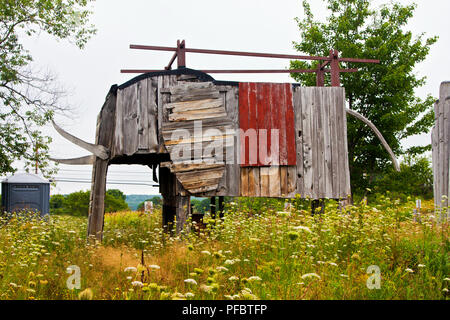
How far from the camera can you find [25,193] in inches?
690

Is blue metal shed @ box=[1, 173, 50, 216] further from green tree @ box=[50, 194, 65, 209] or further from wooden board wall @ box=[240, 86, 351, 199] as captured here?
green tree @ box=[50, 194, 65, 209]

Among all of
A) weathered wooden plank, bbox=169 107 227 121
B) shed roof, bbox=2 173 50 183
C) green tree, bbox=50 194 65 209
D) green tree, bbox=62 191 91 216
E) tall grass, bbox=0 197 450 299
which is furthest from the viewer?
green tree, bbox=50 194 65 209

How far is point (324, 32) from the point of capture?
70.8ft

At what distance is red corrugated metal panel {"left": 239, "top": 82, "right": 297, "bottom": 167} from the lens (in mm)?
9750

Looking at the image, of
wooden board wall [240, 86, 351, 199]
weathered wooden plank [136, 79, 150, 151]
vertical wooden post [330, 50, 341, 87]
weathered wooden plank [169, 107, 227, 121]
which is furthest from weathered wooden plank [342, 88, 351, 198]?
weathered wooden plank [136, 79, 150, 151]

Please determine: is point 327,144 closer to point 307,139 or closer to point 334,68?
point 307,139

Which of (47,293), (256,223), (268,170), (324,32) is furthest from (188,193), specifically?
(324,32)

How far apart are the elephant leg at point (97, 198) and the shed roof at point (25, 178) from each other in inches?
342

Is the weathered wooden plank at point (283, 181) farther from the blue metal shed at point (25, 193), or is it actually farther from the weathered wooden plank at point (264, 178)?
the blue metal shed at point (25, 193)

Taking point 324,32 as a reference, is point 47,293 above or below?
below

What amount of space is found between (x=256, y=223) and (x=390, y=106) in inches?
573

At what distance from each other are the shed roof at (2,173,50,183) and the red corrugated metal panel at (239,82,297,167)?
11.6m

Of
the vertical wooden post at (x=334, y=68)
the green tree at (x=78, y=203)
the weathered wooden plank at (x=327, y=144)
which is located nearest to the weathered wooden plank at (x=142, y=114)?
the weathered wooden plank at (x=327, y=144)
